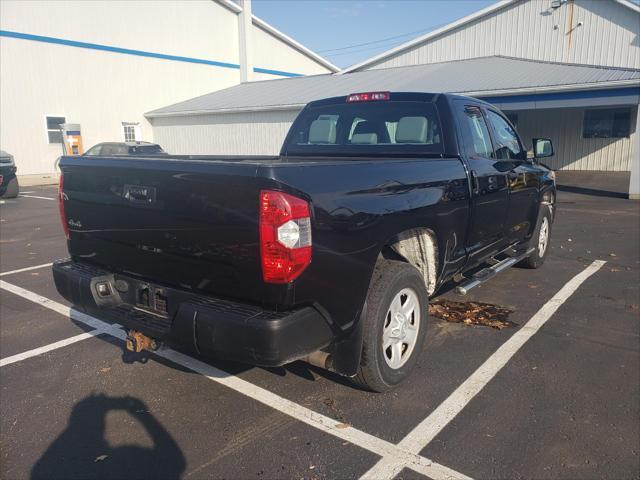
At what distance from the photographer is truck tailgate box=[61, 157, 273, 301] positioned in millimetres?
2729

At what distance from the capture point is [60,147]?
24.8 metres

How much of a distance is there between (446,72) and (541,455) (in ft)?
67.1

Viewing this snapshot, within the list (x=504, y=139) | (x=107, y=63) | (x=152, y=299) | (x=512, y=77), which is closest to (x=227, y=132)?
(x=107, y=63)

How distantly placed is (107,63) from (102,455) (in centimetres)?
2728

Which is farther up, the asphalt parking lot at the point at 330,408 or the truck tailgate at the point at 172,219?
the truck tailgate at the point at 172,219

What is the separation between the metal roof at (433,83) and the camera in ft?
53.4

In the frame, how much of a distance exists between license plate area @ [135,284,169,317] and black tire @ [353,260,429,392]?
120 centimetres

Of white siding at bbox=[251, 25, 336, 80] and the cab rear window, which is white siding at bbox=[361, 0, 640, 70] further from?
the cab rear window

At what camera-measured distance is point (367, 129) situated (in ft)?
15.9

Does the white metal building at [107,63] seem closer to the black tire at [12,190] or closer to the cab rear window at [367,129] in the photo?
the black tire at [12,190]

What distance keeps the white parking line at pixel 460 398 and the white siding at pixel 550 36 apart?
21.3 m

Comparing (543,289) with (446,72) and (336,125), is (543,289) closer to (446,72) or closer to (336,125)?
(336,125)

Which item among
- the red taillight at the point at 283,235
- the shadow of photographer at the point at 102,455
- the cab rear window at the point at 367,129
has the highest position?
the cab rear window at the point at 367,129

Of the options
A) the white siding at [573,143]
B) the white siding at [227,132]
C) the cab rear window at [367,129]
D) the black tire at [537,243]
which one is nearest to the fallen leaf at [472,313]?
the black tire at [537,243]
